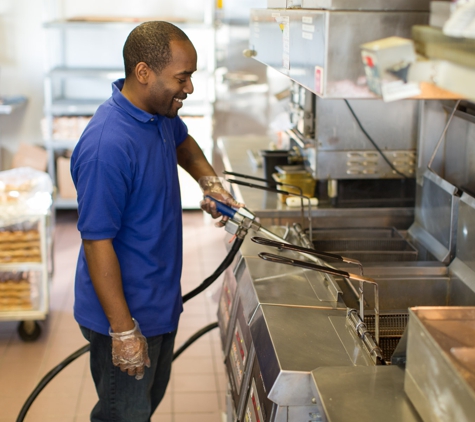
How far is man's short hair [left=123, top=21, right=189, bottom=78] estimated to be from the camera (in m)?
1.93

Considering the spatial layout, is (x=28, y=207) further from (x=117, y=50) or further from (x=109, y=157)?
(x=117, y=50)

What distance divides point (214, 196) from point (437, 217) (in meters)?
0.84

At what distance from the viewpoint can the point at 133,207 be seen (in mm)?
2020

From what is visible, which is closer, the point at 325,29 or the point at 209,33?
the point at 325,29

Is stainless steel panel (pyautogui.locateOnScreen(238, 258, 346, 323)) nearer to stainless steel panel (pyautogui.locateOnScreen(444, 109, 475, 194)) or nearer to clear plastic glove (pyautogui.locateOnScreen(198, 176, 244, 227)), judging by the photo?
clear plastic glove (pyautogui.locateOnScreen(198, 176, 244, 227))

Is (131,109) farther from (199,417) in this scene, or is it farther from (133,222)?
(199,417)

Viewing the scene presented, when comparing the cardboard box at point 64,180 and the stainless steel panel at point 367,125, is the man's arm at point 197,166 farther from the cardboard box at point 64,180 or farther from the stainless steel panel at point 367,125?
the cardboard box at point 64,180

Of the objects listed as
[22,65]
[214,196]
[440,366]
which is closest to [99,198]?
[214,196]

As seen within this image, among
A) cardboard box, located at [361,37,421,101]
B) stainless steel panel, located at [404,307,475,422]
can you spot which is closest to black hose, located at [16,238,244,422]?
stainless steel panel, located at [404,307,475,422]

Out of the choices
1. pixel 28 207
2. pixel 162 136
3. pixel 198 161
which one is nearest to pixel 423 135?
pixel 198 161

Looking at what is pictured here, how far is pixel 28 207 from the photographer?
3471 millimetres

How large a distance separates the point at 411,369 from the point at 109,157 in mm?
1033

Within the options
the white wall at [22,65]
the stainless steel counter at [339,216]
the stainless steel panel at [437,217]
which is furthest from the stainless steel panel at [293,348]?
the white wall at [22,65]

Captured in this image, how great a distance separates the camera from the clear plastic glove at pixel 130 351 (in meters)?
1.94
